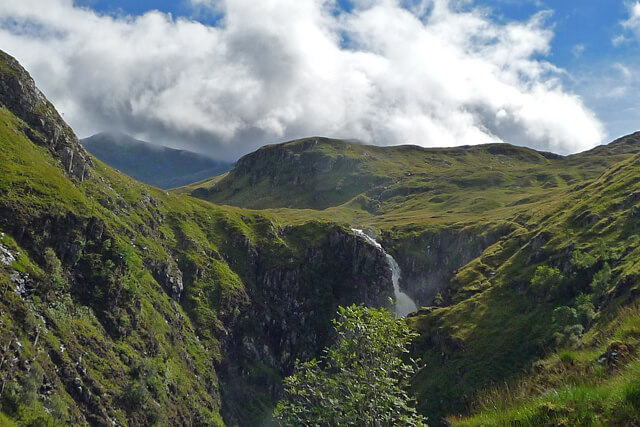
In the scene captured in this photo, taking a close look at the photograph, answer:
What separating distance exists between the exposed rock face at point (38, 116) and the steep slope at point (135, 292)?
42cm

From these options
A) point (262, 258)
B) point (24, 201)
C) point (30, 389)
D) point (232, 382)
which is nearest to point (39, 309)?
point (30, 389)

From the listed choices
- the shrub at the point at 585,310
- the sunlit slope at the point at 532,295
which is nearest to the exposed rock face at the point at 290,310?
the sunlit slope at the point at 532,295

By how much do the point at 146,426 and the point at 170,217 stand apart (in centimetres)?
9622

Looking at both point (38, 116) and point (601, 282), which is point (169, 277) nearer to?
point (38, 116)

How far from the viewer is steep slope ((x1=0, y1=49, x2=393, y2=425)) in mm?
77812

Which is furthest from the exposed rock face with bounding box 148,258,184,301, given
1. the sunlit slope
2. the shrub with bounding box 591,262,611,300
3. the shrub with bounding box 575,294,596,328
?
the shrub with bounding box 591,262,611,300

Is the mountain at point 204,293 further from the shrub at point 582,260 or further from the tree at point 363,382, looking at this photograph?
the tree at point 363,382

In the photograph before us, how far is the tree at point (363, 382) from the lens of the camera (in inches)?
739

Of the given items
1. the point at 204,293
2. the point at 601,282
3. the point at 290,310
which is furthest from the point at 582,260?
the point at 204,293

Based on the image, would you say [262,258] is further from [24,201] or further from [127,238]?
[24,201]

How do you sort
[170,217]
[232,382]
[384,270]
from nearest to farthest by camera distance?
A: [232,382]
[170,217]
[384,270]

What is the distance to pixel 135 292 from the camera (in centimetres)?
11031

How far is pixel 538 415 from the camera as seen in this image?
29.7 feet

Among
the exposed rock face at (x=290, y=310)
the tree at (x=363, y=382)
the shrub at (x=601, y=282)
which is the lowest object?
the exposed rock face at (x=290, y=310)
